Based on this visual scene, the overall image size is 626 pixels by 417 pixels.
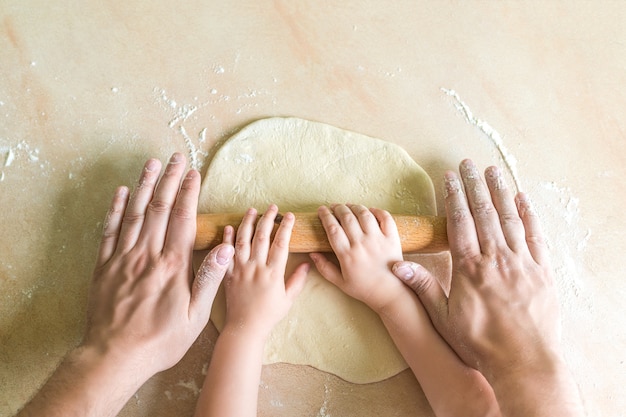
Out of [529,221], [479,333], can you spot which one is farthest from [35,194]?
[529,221]

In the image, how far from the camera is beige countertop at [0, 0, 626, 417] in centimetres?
128

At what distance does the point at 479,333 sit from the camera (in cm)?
118

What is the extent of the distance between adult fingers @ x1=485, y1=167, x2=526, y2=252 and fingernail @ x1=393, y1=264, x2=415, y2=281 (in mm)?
279

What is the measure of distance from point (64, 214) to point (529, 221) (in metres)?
1.30

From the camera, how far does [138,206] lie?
1262 mm

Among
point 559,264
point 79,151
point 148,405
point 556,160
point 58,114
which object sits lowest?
point 148,405

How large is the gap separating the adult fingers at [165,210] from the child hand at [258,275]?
0.43 feet

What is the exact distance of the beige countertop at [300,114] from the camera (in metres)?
1.28

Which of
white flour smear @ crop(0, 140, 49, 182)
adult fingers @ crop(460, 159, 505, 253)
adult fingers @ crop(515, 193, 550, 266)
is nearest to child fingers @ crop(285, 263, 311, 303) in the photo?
adult fingers @ crop(460, 159, 505, 253)

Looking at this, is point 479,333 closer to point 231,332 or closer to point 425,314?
point 425,314

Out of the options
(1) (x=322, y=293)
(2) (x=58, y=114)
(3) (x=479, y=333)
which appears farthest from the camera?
(2) (x=58, y=114)

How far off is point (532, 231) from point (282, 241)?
0.68 metres

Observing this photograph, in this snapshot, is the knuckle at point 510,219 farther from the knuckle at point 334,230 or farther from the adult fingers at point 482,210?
the knuckle at point 334,230

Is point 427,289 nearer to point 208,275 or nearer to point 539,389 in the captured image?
point 539,389
